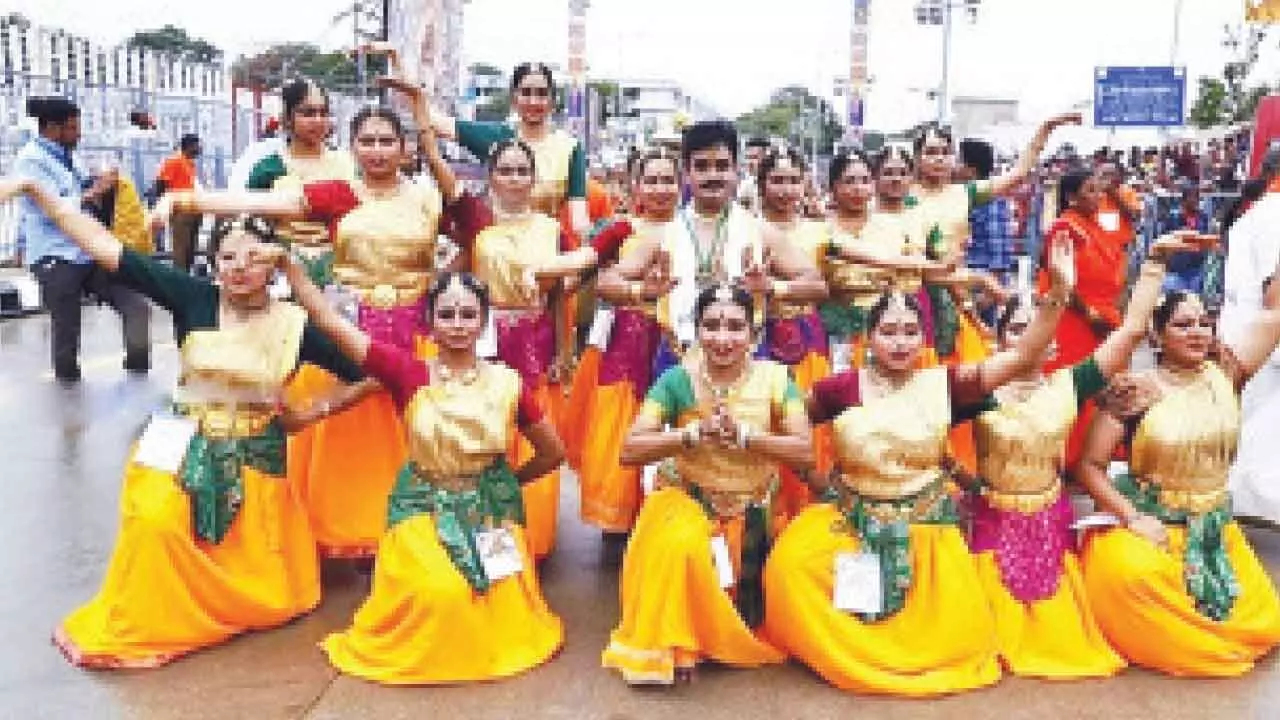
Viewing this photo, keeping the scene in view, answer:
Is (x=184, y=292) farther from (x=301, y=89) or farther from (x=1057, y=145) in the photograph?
(x=1057, y=145)

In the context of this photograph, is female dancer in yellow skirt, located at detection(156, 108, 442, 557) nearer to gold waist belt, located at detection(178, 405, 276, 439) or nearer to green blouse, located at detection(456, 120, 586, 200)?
Result: gold waist belt, located at detection(178, 405, 276, 439)

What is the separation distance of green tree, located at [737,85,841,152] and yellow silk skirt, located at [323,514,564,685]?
40.8 metres

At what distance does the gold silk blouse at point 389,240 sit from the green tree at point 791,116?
131 feet

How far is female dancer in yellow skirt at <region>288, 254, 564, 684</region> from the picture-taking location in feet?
10.6

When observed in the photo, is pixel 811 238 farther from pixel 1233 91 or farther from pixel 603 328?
pixel 1233 91

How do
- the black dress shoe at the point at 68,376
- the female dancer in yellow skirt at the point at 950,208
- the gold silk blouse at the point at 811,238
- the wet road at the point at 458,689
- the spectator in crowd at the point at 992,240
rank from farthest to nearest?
the black dress shoe at the point at 68,376 → the spectator in crowd at the point at 992,240 → the female dancer in yellow skirt at the point at 950,208 → the gold silk blouse at the point at 811,238 → the wet road at the point at 458,689

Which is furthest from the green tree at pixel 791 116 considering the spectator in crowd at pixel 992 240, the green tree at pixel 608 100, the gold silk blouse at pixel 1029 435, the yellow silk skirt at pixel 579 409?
the gold silk blouse at pixel 1029 435

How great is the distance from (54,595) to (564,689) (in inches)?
68.5

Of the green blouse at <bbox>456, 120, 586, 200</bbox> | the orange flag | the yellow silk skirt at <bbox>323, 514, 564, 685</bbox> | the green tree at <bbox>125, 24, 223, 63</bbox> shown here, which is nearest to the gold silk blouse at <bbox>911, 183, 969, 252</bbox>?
the green blouse at <bbox>456, 120, 586, 200</bbox>

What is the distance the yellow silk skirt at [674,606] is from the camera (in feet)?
10.5

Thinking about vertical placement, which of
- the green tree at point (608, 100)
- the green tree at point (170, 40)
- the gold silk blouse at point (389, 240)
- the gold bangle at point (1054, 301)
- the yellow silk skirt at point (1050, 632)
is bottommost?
the yellow silk skirt at point (1050, 632)

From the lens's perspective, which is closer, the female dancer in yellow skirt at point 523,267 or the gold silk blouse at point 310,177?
the female dancer in yellow skirt at point 523,267

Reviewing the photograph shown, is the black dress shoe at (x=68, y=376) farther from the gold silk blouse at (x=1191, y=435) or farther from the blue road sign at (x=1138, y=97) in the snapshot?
the blue road sign at (x=1138, y=97)

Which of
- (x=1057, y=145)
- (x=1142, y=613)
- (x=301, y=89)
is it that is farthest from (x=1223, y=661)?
(x=1057, y=145)
